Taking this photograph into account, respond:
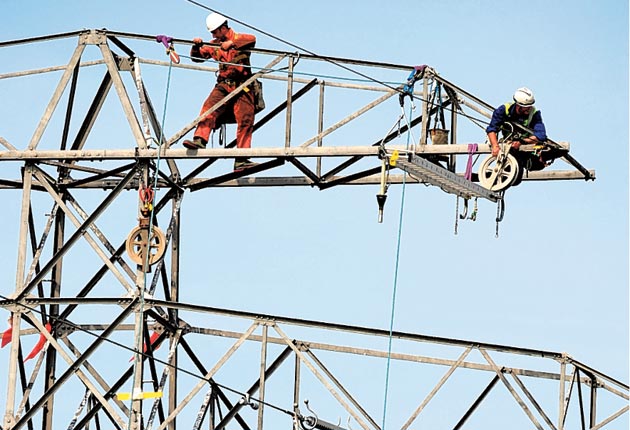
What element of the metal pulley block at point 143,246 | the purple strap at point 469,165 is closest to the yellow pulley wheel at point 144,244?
the metal pulley block at point 143,246

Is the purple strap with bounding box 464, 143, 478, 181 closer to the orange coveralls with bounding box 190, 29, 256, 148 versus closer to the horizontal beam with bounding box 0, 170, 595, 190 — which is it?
the horizontal beam with bounding box 0, 170, 595, 190

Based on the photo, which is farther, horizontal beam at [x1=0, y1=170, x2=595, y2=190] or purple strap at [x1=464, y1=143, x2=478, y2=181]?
horizontal beam at [x1=0, y1=170, x2=595, y2=190]

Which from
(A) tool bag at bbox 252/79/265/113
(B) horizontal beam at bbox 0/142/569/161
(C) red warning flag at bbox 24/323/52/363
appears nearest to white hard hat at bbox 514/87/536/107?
(B) horizontal beam at bbox 0/142/569/161

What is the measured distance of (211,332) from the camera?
105ft

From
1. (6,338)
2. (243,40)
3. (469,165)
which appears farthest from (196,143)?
(6,338)

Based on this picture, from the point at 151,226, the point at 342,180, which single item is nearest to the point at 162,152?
the point at 151,226

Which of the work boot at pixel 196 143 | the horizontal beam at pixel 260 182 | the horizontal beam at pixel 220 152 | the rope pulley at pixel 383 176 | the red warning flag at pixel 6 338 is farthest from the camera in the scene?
the horizontal beam at pixel 260 182

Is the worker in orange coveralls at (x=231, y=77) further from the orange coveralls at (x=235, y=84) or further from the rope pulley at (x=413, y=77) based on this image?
the rope pulley at (x=413, y=77)

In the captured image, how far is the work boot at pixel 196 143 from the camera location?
1155 inches

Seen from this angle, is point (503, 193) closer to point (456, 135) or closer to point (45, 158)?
point (456, 135)

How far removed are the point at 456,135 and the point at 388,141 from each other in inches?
81.5

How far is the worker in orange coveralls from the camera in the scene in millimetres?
30156

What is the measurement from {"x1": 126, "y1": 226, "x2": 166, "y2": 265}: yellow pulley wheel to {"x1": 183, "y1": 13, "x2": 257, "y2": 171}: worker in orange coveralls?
164 cm

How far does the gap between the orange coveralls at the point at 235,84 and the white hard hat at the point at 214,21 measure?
0.76 feet
